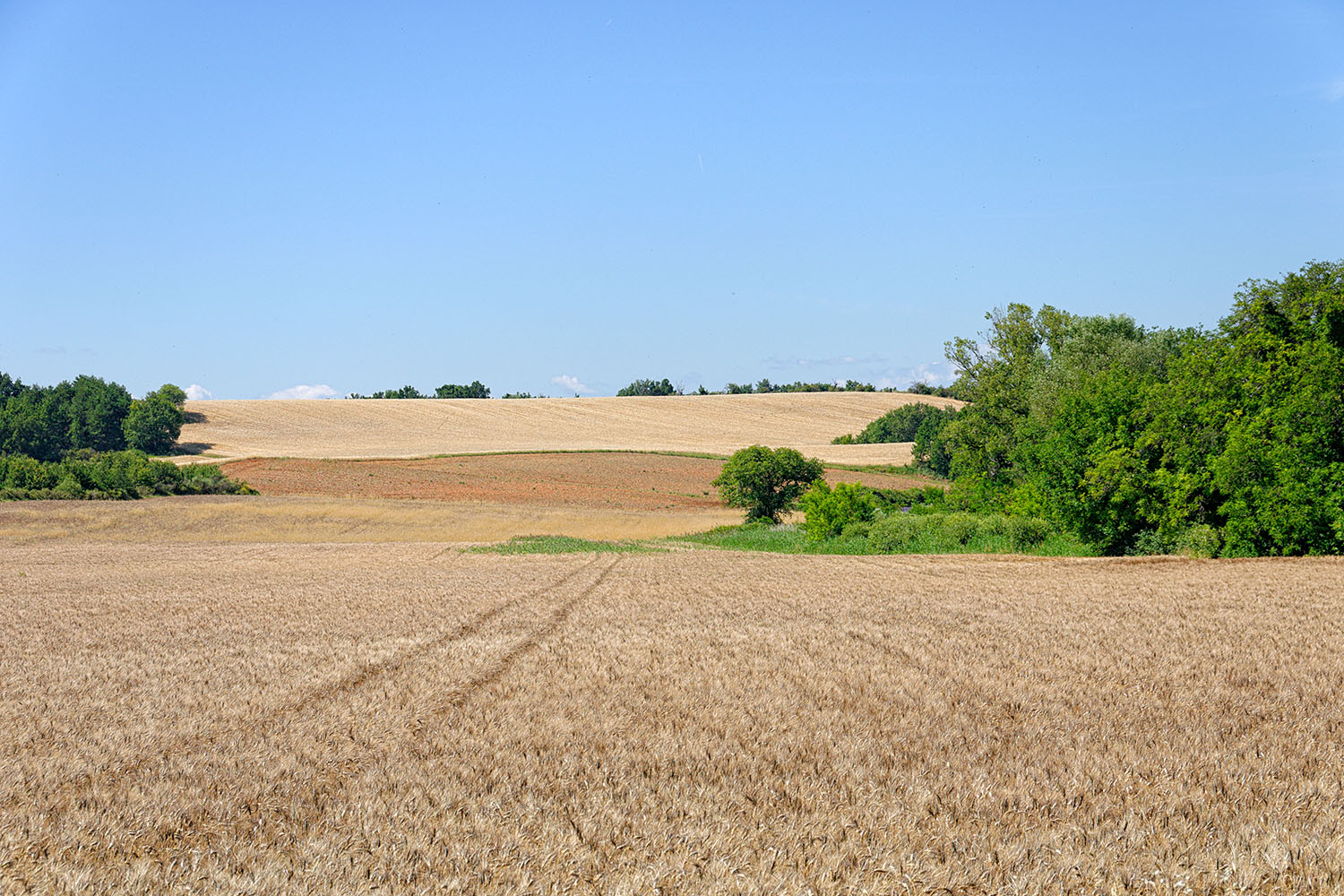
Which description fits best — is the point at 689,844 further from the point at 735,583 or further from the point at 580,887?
the point at 735,583

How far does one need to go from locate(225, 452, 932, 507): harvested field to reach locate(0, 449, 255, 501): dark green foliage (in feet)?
20.5

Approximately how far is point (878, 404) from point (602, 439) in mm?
51593

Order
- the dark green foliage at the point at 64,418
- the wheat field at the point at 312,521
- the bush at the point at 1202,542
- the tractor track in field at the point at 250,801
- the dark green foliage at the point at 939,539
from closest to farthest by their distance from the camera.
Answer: the tractor track in field at the point at 250,801 → the bush at the point at 1202,542 → the dark green foliage at the point at 939,539 → the wheat field at the point at 312,521 → the dark green foliage at the point at 64,418

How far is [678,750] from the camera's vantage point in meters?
9.58

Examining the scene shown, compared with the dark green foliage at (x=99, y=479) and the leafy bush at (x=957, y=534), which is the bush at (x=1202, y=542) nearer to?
the leafy bush at (x=957, y=534)

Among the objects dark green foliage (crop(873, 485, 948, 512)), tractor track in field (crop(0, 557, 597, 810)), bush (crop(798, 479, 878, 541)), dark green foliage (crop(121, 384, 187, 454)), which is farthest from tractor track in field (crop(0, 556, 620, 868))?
dark green foliage (crop(121, 384, 187, 454))

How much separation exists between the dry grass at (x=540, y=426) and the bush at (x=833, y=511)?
44889 mm

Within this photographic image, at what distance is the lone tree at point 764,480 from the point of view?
5688 cm

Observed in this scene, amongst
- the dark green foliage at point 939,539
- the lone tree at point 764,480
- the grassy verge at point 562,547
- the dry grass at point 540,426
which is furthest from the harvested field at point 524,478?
the dark green foliage at point 939,539

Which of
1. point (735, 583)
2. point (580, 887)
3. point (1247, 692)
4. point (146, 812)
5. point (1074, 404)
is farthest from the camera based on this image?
point (1074, 404)

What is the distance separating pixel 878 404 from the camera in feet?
466

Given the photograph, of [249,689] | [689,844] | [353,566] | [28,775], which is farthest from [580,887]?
[353,566]

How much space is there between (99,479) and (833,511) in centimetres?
4880

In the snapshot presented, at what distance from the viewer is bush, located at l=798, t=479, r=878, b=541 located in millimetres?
46719
